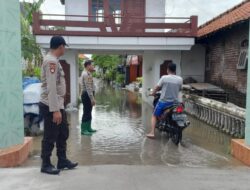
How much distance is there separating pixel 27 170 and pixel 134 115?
7.42 meters

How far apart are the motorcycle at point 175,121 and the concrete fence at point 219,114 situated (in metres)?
1.52

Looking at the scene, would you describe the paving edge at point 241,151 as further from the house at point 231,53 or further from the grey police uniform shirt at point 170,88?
the house at point 231,53

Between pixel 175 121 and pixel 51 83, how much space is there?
3.58m

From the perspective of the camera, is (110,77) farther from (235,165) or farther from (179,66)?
(235,165)

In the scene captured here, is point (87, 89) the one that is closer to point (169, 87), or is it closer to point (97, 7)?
point (169, 87)

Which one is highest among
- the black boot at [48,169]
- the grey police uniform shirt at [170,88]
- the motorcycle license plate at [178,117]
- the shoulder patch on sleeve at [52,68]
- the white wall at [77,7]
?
the white wall at [77,7]

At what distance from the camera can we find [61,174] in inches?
170

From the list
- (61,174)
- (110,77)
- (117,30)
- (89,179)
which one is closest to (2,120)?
(61,174)

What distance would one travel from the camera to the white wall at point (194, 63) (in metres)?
13.6

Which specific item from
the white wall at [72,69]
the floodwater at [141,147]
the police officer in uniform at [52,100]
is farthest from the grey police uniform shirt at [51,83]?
the white wall at [72,69]

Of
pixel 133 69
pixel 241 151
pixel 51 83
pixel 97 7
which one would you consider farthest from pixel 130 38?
pixel 133 69

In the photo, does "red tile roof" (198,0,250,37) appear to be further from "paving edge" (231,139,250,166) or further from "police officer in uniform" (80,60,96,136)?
"police officer in uniform" (80,60,96,136)

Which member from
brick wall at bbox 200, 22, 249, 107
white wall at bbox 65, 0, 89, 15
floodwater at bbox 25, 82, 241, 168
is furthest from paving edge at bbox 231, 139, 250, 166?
white wall at bbox 65, 0, 89, 15

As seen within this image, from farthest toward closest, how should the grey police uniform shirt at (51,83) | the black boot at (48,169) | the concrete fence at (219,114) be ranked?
the concrete fence at (219,114)
the black boot at (48,169)
the grey police uniform shirt at (51,83)
